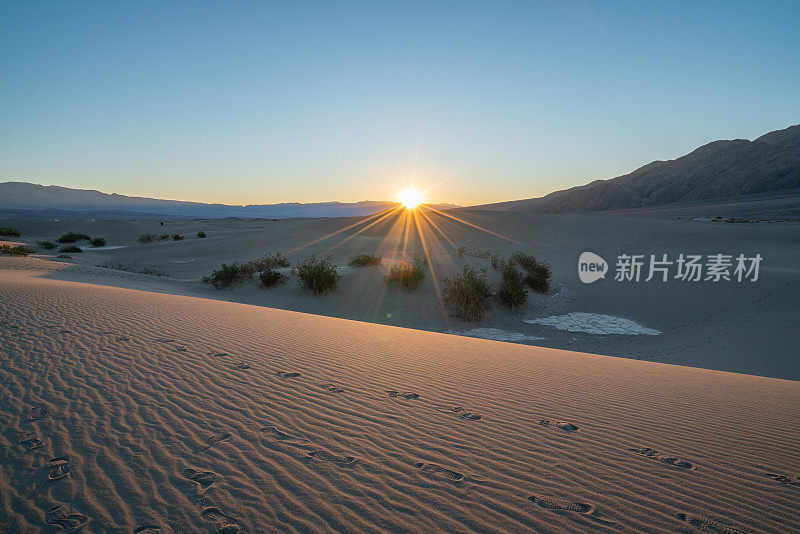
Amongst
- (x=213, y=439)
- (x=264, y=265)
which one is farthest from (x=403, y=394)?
(x=264, y=265)

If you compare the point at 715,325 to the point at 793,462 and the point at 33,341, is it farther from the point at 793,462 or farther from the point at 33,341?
the point at 33,341

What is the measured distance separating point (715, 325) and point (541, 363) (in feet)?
29.4

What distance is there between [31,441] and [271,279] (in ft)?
36.9

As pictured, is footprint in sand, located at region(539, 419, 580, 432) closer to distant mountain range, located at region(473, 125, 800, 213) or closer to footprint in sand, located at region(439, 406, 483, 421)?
footprint in sand, located at region(439, 406, 483, 421)

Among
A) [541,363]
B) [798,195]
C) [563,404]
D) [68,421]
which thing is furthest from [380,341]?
[798,195]

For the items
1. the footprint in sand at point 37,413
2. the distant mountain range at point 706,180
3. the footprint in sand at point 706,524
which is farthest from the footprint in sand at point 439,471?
the distant mountain range at point 706,180

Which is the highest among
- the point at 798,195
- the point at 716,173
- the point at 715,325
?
the point at 716,173

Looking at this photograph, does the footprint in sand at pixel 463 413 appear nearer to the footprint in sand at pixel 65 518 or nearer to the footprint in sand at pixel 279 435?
the footprint in sand at pixel 279 435

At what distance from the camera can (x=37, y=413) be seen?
3.35 metres

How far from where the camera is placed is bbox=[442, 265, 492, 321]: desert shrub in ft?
38.6

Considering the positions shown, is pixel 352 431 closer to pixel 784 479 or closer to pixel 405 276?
pixel 784 479

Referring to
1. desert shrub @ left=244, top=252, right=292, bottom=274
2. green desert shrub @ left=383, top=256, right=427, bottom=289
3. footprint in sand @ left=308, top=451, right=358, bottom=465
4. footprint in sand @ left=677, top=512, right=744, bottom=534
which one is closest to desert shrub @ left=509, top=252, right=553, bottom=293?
green desert shrub @ left=383, top=256, right=427, bottom=289

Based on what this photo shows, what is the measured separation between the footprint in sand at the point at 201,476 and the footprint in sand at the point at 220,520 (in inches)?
9.8

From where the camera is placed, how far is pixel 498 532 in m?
2.29
